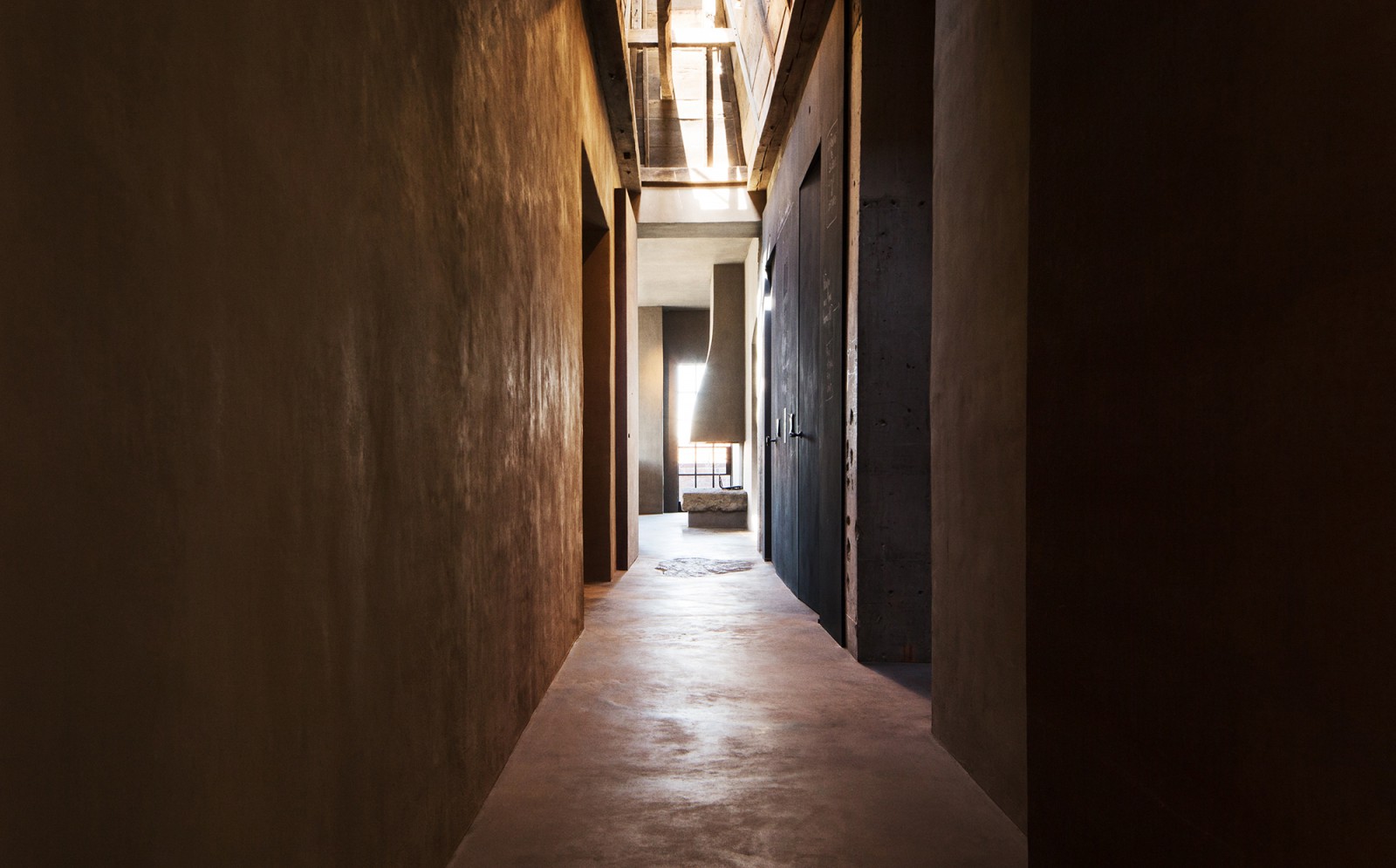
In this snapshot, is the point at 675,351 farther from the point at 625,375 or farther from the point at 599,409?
the point at 599,409

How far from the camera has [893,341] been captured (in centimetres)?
424

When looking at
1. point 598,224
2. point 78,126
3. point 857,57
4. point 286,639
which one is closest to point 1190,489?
point 286,639

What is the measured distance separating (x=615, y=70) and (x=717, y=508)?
7.02m

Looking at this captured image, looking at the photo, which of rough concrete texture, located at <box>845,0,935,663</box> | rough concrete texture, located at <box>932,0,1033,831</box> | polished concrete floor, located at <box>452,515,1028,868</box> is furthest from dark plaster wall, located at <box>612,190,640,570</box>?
rough concrete texture, located at <box>932,0,1033,831</box>

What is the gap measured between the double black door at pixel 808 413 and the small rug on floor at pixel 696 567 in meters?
0.48

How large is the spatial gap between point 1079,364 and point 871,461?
102 inches

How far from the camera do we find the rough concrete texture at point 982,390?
7.63 feet

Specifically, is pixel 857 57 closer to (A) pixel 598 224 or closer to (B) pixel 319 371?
(A) pixel 598 224

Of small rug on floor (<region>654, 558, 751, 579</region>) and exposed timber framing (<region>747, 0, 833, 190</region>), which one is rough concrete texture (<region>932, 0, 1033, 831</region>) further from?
small rug on floor (<region>654, 558, 751, 579</region>)

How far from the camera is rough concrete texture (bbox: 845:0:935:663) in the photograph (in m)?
4.24

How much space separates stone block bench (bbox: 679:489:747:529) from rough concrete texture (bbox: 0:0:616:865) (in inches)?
374

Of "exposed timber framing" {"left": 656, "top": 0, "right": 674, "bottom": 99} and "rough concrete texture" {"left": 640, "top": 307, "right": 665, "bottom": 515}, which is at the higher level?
"exposed timber framing" {"left": 656, "top": 0, "right": 674, "bottom": 99}

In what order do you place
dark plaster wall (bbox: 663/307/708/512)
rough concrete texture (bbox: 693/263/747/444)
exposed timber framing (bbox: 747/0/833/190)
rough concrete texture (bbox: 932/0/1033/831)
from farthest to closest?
dark plaster wall (bbox: 663/307/708/512) < rough concrete texture (bbox: 693/263/747/444) < exposed timber framing (bbox: 747/0/833/190) < rough concrete texture (bbox: 932/0/1033/831)

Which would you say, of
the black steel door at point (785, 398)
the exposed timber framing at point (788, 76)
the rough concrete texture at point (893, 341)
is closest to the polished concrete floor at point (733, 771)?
the rough concrete texture at point (893, 341)
